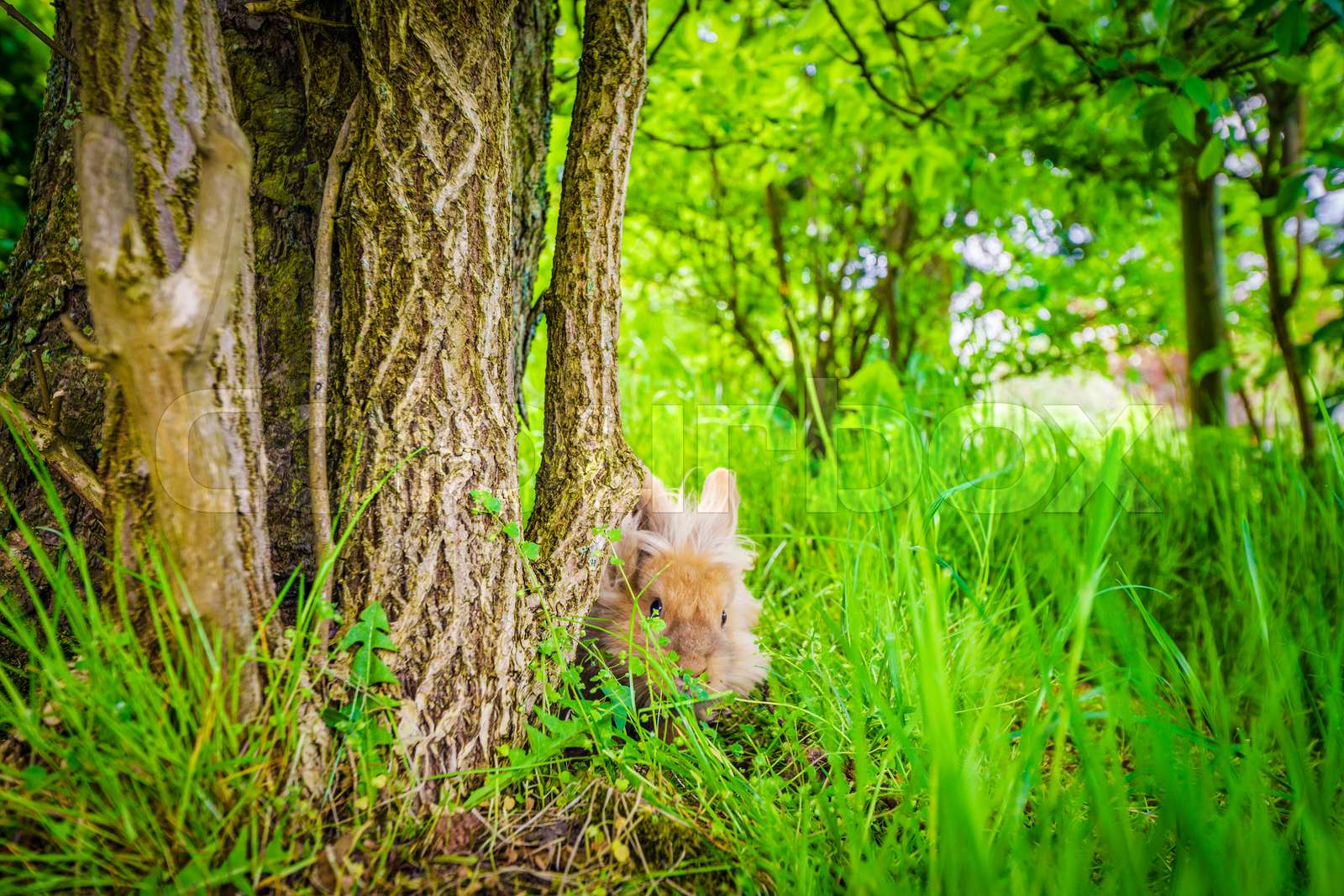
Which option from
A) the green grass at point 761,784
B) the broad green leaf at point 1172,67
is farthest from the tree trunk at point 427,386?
the broad green leaf at point 1172,67

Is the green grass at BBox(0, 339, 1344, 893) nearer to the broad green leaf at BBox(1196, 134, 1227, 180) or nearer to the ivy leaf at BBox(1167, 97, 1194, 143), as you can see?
the ivy leaf at BBox(1167, 97, 1194, 143)

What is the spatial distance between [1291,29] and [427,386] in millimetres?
2182

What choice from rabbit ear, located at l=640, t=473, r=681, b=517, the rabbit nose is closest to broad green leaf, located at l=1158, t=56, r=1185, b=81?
rabbit ear, located at l=640, t=473, r=681, b=517

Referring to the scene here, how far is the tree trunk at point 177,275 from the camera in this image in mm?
875

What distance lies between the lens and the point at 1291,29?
5.27ft

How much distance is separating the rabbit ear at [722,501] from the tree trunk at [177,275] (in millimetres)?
1276

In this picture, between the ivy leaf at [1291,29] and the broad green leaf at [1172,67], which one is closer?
the ivy leaf at [1291,29]

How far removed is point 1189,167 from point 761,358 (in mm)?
2783

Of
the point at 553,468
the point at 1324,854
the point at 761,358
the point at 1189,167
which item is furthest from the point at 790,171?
the point at 1324,854

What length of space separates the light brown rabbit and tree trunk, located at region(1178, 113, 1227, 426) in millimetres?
3893

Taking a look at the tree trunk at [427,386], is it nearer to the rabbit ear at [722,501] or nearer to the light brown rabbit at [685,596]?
the light brown rabbit at [685,596]

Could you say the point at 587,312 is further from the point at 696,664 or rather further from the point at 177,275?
the point at 696,664

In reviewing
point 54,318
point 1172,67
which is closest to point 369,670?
point 54,318

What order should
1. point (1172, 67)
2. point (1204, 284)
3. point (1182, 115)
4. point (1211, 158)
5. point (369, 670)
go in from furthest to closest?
point (1204, 284) < point (1211, 158) < point (1182, 115) < point (1172, 67) < point (369, 670)
